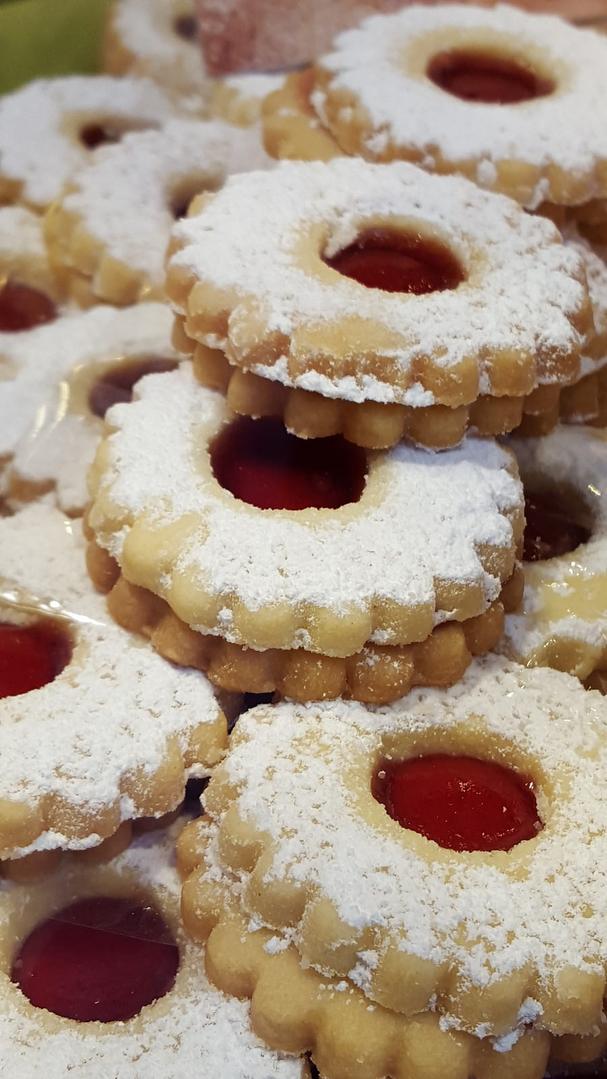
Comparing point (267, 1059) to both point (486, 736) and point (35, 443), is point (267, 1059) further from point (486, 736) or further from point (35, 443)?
point (35, 443)

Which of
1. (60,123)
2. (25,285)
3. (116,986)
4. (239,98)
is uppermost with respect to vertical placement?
(239,98)

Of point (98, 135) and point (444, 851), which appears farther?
point (98, 135)

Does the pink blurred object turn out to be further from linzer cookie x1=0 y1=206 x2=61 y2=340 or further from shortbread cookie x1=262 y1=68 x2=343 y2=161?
linzer cookie x1=0 y1=206 x2=61 y2=340

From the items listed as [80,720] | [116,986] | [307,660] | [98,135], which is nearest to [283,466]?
[307,660]

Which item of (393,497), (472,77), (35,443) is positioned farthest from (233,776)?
(472,77)

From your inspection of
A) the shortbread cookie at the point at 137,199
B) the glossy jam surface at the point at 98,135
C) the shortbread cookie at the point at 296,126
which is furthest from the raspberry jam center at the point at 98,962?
the glossy jam surface at the point at 98,135

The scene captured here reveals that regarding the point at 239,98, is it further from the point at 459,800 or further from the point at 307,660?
the point at 459,800
